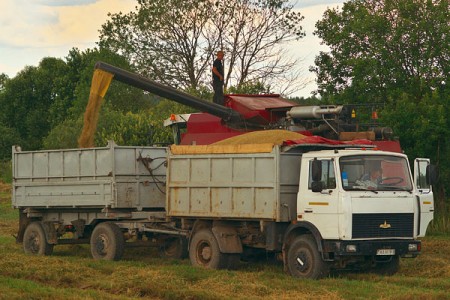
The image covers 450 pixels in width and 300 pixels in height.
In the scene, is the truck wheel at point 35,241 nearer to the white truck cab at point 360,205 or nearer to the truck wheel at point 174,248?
the truck wheel at point 174,248

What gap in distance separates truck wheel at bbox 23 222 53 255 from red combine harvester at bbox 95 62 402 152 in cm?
424

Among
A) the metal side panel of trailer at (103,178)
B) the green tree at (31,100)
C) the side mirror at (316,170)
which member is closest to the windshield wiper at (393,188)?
the side mirror at (316,170)

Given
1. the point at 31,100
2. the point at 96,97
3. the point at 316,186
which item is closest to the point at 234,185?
the point at 316,186

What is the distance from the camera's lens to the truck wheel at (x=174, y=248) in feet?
73.0

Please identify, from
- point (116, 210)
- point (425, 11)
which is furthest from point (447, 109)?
point (116, 210)

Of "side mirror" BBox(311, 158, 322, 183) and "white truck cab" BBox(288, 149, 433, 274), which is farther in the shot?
"side mirror" BBox(311, 158, 322, 183)

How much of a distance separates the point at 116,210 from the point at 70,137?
95.9 feet

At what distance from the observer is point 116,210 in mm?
22141

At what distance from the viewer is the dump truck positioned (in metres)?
17.8

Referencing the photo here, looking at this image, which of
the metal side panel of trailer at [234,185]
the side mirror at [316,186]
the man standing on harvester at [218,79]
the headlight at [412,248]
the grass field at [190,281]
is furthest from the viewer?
the man standing on harvester at [218,79]

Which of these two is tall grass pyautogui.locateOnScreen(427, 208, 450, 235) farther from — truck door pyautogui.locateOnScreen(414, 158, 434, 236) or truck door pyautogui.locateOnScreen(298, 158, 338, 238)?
truck door pyautogui.locateOnScreen(298, 158, 338, 238)

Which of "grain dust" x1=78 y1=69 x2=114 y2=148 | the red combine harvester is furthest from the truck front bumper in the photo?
"grain dust" x1=78 y1=69 x2=114 y2=148

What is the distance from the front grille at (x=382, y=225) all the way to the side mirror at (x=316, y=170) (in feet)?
3.21

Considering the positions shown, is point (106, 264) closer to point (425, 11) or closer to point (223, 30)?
point (425, 11)
